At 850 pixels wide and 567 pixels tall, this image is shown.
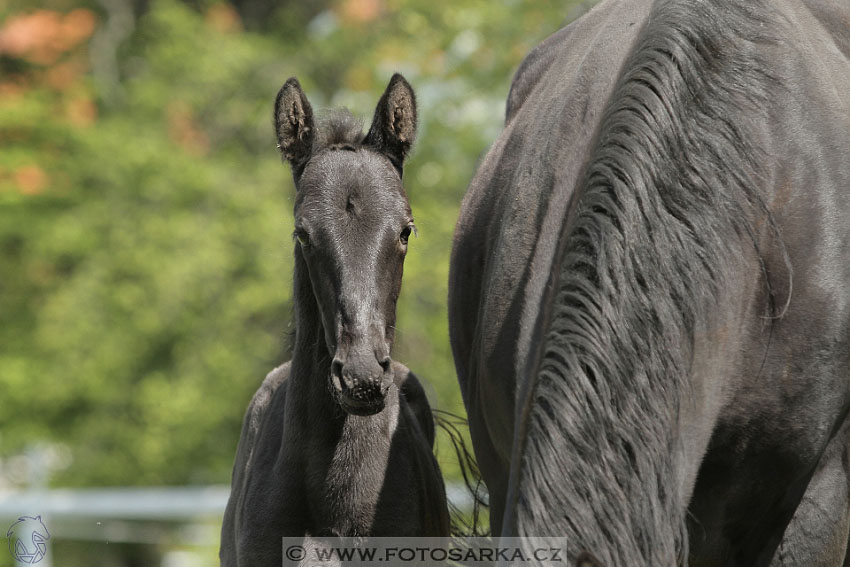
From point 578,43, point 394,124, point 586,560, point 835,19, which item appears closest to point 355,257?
point 394,124

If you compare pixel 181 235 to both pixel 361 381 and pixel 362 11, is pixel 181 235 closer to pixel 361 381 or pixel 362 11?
pixel 362 11

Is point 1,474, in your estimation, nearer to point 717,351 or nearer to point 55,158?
point 55,158

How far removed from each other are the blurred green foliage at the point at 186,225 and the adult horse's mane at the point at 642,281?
29.0 ft

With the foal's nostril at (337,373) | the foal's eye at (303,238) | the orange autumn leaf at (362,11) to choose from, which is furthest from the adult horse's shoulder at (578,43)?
the orange autumn leaf at (362,11)

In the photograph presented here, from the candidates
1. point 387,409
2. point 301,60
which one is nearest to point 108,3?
point 301,60

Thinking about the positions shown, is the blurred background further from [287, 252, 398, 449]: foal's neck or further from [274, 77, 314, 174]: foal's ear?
[274, 77, 314, 174]: foal's ear

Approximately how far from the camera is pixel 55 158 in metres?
14.5

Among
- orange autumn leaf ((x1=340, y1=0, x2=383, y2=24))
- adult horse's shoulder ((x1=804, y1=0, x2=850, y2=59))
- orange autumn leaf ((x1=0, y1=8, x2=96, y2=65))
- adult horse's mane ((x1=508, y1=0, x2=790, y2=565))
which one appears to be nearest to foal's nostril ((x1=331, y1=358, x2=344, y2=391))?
adult horse's mane ((x1=508, y1=0, x2=790, y2=565))

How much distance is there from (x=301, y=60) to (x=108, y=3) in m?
5.68

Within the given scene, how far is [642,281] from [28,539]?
19.1ft

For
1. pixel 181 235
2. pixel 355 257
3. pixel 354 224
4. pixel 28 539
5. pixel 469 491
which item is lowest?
pixel 28 539

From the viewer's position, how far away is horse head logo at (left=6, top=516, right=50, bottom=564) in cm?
604

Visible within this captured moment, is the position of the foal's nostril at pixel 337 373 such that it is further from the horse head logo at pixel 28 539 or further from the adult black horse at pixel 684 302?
the horse head logo at pixel 28 539

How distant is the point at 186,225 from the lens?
13.2 meters
